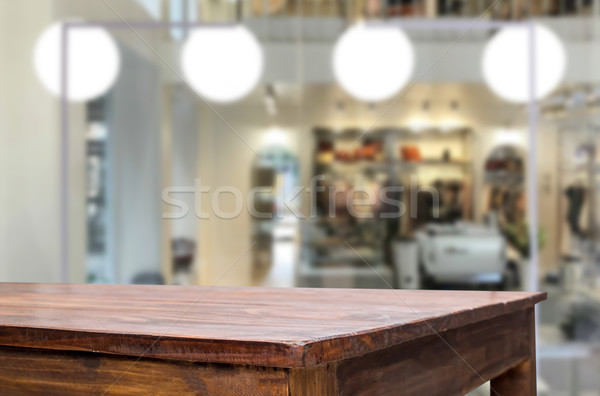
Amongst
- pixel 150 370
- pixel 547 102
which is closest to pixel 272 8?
pixel 547 102

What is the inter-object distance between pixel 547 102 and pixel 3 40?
94.3 inches

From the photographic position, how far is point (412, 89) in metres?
2.96

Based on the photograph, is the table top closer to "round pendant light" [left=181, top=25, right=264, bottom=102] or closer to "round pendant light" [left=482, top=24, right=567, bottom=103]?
"round pendant light" [left=181, top=25, right=264, bottom=102]

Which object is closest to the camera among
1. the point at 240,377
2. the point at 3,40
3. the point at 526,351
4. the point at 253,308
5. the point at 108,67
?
the point at 240,377

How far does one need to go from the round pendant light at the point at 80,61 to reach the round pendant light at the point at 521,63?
1.71 meters

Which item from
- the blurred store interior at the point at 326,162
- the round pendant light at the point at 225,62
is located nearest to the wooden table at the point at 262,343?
the blurred store interior at the point at 326,162

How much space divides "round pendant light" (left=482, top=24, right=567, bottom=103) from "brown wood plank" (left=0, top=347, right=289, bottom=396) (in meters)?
2.69

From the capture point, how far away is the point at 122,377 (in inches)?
23.2

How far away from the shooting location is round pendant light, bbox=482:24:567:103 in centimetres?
298

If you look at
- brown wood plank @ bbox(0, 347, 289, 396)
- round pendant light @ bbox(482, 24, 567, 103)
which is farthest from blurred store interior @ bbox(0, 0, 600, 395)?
brown wood plank @ bbox(0, 347, 289, 396)

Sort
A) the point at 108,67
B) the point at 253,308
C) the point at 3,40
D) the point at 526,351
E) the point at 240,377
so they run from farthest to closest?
the point at 108,67
the point at 3,40
the point at 526,351
the point at 253,308
the point at 240,377

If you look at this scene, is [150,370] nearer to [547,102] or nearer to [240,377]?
[240,377]

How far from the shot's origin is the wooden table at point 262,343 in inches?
20.6

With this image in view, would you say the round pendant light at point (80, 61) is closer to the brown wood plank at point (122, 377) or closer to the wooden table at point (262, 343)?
the wooden table at point (262, 343)
